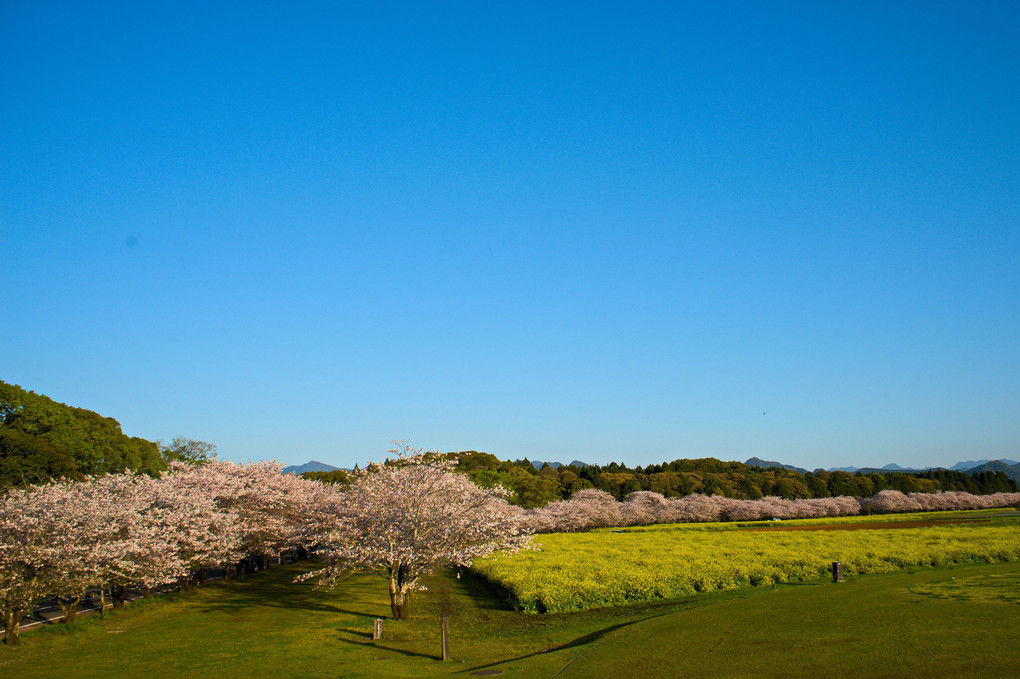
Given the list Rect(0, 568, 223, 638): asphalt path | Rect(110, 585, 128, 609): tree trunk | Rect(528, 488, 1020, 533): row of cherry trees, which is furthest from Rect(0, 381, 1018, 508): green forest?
Rect(110, 585, 128, 609): tree trunk

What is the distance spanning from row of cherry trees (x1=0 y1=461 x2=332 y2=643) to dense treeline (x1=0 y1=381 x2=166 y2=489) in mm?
16094

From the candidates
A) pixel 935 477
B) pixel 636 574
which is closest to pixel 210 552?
pixel 636 574

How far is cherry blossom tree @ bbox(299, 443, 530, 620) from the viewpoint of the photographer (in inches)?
1185

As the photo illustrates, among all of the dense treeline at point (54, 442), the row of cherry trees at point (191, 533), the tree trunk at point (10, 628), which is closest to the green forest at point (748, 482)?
the dense treeline at point (54, 442)

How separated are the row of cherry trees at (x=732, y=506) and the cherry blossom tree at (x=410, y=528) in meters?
68.2

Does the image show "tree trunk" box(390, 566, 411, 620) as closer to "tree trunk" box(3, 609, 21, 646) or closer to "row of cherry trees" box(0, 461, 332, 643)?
"row of cherry trees" box(0, 461, 332, 643)

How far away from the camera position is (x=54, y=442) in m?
61.4

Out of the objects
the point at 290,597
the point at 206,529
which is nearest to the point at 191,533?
the point at 206,529

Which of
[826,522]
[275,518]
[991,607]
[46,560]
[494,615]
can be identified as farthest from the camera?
[826,522]

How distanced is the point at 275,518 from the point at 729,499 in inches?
3697

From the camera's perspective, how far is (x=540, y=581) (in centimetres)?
3734

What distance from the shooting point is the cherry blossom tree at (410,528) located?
30094 millimetres

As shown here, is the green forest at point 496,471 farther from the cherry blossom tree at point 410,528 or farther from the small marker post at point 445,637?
the small marker post at point 445,637

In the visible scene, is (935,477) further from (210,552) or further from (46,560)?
(46,560)
